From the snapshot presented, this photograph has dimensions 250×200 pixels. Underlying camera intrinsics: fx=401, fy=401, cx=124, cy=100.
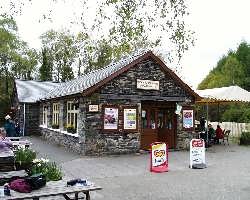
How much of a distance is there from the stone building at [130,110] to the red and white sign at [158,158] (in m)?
4.63

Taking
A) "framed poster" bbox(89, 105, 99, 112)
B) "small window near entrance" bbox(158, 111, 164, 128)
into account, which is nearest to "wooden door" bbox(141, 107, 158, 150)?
"small window near entrance" bbox(158, 111, 164, 128)

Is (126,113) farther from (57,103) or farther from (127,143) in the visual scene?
(57,103)

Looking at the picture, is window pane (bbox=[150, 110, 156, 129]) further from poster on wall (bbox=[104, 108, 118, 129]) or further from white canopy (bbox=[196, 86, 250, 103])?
white canopy (bbox=[196, 86, 250, 103])

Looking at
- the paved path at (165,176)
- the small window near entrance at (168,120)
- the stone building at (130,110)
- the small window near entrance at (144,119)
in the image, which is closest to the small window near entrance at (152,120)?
the stone building at (130,110)

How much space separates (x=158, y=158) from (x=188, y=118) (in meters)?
6.91

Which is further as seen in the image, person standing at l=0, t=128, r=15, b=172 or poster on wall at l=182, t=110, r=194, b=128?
poster on wall at l=182, t=110, r=194, b=128

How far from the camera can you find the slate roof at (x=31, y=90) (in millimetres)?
30281

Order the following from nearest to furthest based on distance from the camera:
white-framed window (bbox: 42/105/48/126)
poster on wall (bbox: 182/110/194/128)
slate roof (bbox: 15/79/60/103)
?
poster on wall (bbox: 182/110/194/128), white-framed window (bbox: 42/105/48/126), slate roof (bbox: 15/79/60/103)

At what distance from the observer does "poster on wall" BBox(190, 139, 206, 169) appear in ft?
46.4

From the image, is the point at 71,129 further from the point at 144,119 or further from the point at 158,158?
the point at 158,158

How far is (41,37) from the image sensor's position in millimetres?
53188

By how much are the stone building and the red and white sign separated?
4.63 m

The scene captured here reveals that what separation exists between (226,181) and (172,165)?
10.6 ft

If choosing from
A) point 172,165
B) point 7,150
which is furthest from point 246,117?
point 7,150
